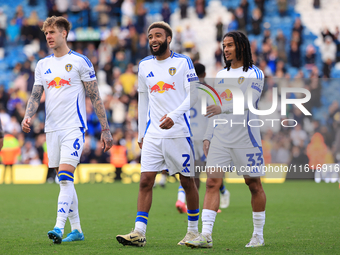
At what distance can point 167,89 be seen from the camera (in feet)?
18.4

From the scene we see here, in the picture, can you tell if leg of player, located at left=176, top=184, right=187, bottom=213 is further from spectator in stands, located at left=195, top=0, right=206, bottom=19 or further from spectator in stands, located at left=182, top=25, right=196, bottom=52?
spectator in stands, located at left=195, top=0, right=206, bottom=19

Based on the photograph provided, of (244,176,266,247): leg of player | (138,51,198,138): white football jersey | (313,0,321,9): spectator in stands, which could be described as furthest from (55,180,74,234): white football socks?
(313,0,321,9): spectator in stands

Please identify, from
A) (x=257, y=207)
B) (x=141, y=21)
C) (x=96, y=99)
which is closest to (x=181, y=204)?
(x=96, y=99)

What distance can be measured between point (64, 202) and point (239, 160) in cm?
200

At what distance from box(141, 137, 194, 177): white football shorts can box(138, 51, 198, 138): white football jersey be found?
3.1 inches

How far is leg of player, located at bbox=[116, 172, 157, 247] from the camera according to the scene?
524 cm

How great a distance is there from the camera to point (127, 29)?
22312 mm

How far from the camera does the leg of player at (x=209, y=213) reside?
5105 millimetres

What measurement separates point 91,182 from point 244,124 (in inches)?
512

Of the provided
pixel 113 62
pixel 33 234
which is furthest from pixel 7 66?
pixel 33 234

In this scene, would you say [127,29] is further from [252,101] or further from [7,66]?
[252,101]

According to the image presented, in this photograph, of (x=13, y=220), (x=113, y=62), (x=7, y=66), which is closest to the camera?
(x=13, y=220)

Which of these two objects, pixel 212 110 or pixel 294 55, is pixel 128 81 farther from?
pixel 212 110

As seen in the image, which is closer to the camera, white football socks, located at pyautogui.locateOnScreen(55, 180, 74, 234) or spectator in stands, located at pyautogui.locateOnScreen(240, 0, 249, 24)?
white football socks, located at pyautogui.locateOnScreen(55, 180, 74, 234)
